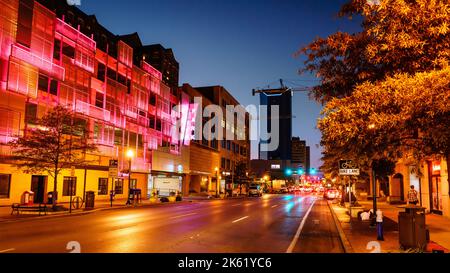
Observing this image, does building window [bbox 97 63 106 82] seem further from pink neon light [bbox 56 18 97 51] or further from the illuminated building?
the illuminated building

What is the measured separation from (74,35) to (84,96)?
5.88 metres

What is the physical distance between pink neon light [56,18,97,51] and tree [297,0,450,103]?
101ft

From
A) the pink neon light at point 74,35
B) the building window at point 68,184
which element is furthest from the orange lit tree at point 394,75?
the building window at point 68,184

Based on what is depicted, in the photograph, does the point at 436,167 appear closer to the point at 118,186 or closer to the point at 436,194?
the point at 436,194

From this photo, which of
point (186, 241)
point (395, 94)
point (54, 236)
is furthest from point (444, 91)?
point (54, 236)

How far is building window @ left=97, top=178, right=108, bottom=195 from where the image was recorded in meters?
43.0

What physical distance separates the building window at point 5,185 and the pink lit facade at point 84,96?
3.0 inches

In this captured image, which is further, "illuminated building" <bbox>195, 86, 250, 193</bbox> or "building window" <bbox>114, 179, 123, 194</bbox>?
"illuminated building" <bbox>195, 86, 250, 193</bbox>

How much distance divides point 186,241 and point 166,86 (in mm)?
47663

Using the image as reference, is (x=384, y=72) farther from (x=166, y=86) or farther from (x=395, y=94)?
(x=166, y=86)

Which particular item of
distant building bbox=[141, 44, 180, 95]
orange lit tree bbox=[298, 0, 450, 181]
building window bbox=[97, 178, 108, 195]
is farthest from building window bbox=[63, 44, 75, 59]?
orange lit tree bbox=[298, 0, 450, 181]

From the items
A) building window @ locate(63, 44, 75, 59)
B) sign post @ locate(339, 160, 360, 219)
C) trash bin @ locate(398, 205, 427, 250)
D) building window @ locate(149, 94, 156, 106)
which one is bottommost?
trash bin @ locate(398, 205, 427, 250)

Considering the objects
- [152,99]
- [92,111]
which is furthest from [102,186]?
[152,99]

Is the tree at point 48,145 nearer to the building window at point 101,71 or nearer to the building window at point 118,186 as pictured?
the building window at point 101,71
